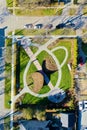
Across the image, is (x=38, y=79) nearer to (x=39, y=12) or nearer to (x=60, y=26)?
(x=60, y=26)

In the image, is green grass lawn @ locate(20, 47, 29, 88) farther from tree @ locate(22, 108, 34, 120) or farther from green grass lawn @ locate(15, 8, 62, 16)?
green grass lawn @ locate(15, 8, 62, 16)

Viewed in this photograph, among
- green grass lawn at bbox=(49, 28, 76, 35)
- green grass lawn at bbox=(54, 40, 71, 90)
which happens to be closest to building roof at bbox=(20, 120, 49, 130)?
green grass lawn at bbox=(54, 40, 71, 90)

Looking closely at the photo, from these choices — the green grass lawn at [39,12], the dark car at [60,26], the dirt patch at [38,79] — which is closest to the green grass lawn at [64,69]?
the dark car at [60,26]

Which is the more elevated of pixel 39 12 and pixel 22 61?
pixel 39 12

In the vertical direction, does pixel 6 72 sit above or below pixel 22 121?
above

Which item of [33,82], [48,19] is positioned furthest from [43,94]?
[48,19]

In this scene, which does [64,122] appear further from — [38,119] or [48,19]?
[48,19]

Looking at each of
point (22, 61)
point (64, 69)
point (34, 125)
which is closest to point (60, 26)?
point (64, 69)

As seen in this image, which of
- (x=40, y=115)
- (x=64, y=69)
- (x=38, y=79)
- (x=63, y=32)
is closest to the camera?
(x=40, y=115)
